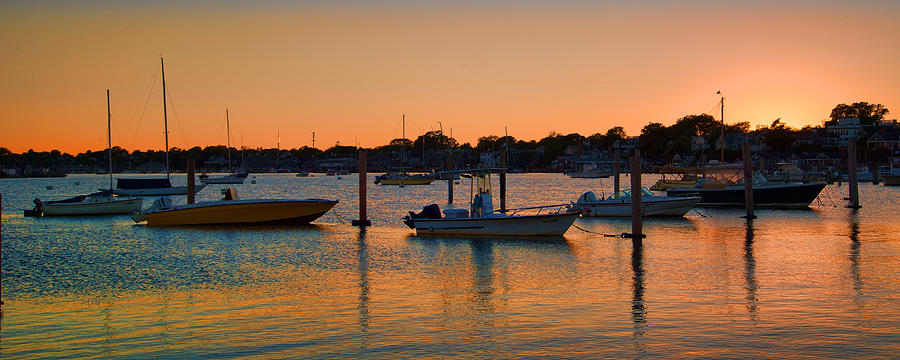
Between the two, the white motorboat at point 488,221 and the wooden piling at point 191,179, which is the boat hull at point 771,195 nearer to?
the white motorboat at point 488,221

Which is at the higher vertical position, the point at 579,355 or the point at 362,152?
the point at 362,152

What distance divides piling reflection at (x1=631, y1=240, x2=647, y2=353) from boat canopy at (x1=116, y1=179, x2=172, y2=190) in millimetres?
61613

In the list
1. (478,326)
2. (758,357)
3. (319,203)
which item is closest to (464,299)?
(478,326)

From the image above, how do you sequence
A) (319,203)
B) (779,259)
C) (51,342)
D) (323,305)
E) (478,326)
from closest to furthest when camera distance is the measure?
1. (51,342)
2. (478,326)
3. (323,305)
4. (779,259)
5. (319,203)

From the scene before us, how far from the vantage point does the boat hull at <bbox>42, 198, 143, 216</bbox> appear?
4700 centimetres

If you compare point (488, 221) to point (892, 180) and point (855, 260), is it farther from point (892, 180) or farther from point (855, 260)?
point (892, 180)

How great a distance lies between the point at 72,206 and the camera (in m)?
47.1

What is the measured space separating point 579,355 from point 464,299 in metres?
5.22

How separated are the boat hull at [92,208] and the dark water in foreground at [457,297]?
17208mm

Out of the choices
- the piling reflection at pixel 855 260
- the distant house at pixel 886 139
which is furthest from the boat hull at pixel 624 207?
the distant house at pixel 886 139

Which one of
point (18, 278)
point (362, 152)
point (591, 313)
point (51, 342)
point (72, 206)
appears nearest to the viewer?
point (51, 342)

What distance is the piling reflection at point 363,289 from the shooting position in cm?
1296

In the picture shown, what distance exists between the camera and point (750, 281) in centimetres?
1831

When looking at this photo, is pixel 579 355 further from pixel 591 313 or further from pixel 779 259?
pixel 779 259
